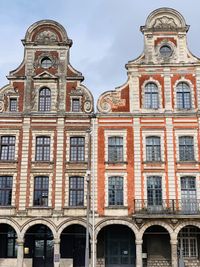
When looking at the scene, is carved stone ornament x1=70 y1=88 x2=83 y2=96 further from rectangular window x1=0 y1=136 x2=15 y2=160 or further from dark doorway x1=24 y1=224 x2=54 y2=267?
dark doorway x1=24 y1=224 x2=54 y2=267

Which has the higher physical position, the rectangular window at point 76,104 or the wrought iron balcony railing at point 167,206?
the rectangular window at point 76,104

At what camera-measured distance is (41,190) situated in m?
30.0

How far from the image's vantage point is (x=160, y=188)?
2984 cm

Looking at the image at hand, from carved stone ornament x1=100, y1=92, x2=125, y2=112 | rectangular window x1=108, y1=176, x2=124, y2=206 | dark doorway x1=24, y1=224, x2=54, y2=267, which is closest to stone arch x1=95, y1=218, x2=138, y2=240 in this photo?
rectangular window x1=108, y1=176, x2=124, y2=206

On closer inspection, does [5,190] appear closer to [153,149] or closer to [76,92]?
[76,92]

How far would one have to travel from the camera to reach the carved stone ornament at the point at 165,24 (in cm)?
3300

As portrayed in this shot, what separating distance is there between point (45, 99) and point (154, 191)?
34.1 ft

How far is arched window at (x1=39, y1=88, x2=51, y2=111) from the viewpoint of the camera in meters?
31.6

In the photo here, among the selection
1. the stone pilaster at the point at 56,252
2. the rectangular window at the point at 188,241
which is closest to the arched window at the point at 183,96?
the rectangular window at the point at 188,241

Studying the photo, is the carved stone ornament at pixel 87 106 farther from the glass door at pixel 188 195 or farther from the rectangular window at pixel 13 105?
the glass door at pixel 188 195

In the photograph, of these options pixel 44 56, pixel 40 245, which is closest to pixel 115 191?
pixel 40 245

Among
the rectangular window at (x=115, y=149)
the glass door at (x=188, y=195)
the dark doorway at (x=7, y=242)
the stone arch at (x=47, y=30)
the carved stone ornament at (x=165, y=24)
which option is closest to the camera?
the glass door at (x=188, y=195)

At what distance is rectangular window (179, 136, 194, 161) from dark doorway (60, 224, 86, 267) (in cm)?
890

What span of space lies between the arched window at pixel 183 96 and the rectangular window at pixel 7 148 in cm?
1234
